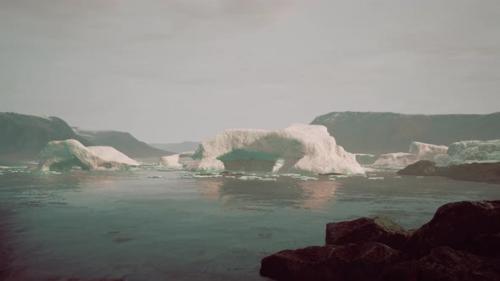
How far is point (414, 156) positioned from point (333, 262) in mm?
101931

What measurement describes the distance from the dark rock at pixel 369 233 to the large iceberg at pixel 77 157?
6217 centimetres

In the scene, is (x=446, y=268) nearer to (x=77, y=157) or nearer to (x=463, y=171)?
(x=463, y=171)

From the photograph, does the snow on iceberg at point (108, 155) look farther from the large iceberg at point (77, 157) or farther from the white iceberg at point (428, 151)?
the white iceberg at point (428, 151)

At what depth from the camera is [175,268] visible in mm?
11250

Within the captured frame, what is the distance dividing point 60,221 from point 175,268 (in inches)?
429

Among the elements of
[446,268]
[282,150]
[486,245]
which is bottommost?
[446,268]

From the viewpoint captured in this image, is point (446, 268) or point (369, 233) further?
point (369, 233)

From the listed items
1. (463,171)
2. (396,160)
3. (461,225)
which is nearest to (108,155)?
(463,171)

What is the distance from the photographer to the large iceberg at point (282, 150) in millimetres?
59219

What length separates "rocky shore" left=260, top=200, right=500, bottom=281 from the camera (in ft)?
26.0

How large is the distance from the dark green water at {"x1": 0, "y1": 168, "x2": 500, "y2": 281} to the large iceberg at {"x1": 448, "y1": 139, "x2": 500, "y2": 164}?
3665 centimetres

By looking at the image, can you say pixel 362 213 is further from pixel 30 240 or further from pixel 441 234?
pixel 30 240

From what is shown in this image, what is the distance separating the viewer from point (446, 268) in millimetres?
7852

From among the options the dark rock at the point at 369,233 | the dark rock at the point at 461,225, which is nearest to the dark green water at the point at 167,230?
the dark rock at the point at 369,233
